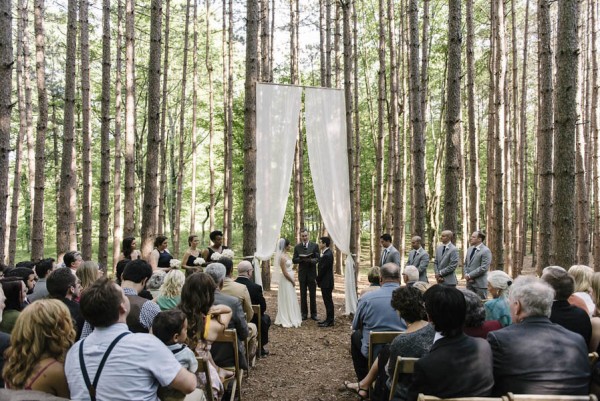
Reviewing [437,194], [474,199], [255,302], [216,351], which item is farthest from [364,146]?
[216,351]

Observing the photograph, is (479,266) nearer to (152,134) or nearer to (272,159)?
(272,159)

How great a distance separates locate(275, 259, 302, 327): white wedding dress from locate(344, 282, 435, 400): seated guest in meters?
4.65

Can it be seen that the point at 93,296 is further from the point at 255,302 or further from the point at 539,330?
the point at 255,302

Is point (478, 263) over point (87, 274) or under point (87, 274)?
under

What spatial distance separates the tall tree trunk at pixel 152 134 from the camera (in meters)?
8.47

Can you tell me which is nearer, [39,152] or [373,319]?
[373,319]

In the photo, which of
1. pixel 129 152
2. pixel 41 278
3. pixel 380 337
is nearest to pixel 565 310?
pixel 380 337

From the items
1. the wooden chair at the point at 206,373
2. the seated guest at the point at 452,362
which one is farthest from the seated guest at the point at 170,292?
the seated guest at the point at 452,362

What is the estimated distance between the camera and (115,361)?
2.54 meters

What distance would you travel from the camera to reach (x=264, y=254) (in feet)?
29.9

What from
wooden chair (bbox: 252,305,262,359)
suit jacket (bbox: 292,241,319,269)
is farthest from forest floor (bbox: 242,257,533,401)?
suit jacket (bbox: 292,241,319,269)

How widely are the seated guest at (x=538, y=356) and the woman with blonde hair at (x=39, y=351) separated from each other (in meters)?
2.44

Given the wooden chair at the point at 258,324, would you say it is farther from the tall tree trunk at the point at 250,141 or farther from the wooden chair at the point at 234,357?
the tall tree trunk at the point at 250,141

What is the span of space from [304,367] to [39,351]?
15.1 feet
